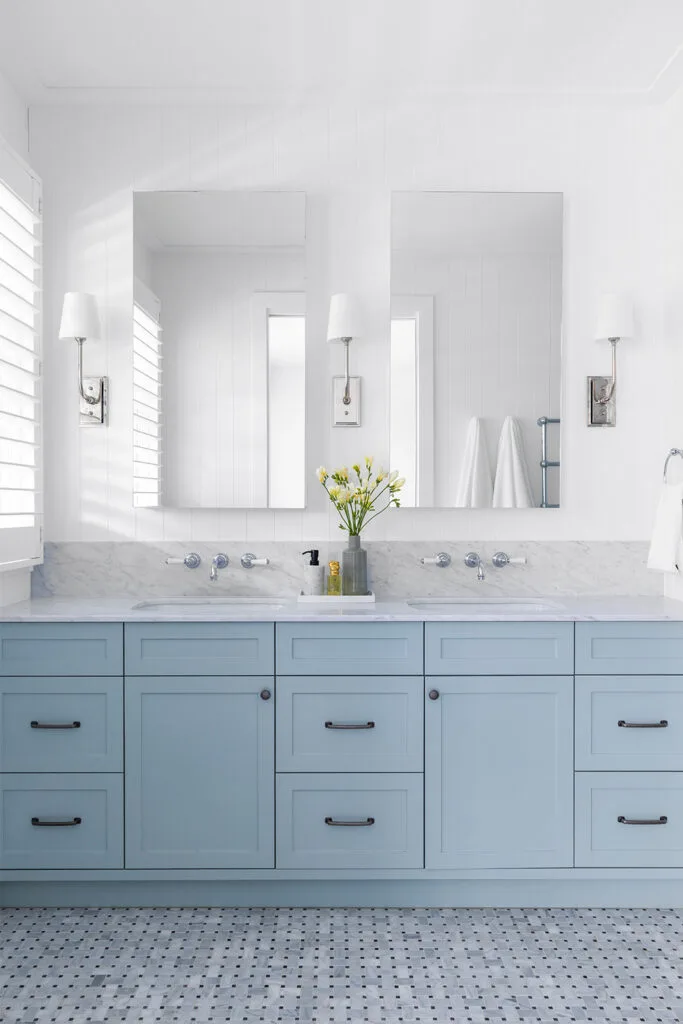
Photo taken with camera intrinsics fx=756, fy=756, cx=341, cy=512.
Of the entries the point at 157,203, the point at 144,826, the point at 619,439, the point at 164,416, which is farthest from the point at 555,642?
the point at 157,203

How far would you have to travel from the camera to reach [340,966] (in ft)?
6.64

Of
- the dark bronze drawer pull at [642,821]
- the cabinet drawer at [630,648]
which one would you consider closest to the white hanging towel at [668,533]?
the cabinet drawer at [630,648]

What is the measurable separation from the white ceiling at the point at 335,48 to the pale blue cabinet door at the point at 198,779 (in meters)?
2.04

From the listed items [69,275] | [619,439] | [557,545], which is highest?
[69,275]

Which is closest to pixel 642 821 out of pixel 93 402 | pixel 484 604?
pixel 484 604

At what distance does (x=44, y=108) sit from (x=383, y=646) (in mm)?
2307

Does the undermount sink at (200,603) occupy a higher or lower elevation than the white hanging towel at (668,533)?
lower

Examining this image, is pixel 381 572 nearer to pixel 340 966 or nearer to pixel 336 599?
pixel 336 599

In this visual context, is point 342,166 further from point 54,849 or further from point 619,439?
point 54,849

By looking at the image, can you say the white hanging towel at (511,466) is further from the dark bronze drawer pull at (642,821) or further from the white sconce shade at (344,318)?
the dark bronze drawer pull at (642,821)

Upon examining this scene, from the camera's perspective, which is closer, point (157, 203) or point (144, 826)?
point (144, 826)

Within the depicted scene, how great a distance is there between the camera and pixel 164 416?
9.08 ft

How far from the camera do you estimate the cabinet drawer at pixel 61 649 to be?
2283 millimetres

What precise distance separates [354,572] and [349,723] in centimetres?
54
